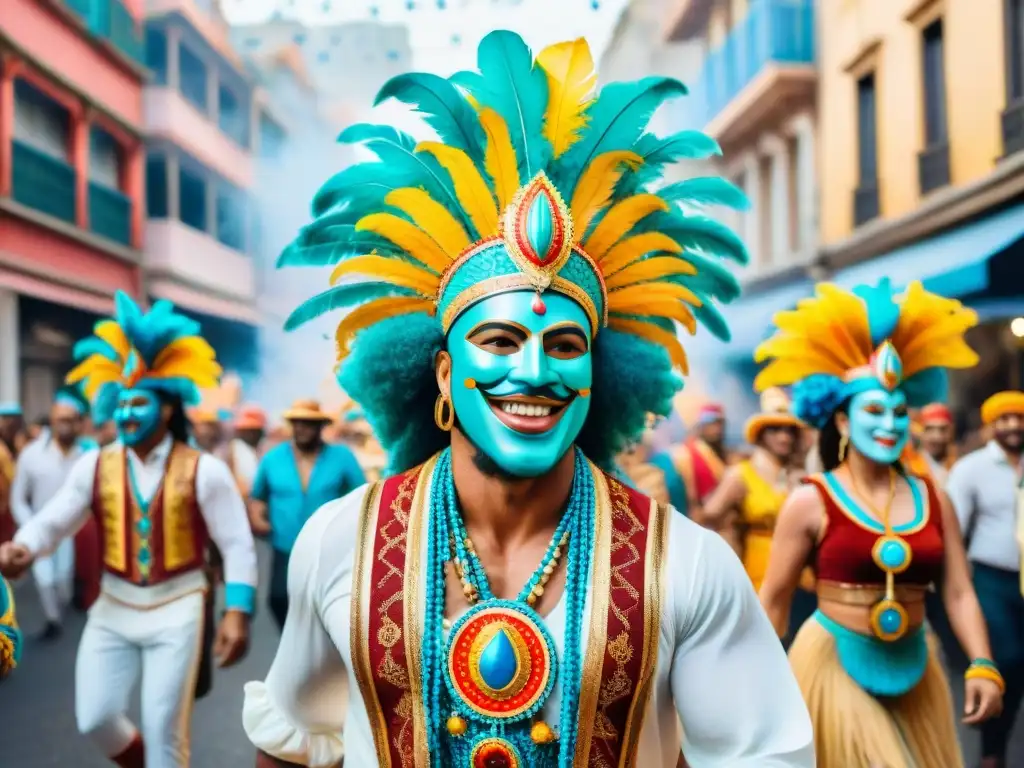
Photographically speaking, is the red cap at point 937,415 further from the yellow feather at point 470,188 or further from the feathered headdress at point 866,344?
the yellow feather at point 470,188

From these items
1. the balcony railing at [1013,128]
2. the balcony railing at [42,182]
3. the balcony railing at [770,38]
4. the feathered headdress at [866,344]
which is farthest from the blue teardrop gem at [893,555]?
the balcony railing at [770,38]

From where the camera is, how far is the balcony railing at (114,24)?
16.2 m

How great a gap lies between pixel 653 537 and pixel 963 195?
1041 cm

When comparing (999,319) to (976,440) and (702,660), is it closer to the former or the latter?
(976,440)

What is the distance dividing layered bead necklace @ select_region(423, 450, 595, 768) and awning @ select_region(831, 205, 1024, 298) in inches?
222

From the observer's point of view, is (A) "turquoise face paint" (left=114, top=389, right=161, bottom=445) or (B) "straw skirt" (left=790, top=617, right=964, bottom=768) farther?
(A) "turquoise face paint" (left=114, top=389, right=161, bottom=445)

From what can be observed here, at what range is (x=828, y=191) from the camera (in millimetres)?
15867

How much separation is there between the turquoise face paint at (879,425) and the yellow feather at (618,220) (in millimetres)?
1742

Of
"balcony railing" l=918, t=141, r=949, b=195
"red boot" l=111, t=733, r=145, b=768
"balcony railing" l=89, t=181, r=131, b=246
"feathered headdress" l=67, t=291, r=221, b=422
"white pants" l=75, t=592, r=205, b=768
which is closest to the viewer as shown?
"white pants" l=75, t=592, r=205, b=768

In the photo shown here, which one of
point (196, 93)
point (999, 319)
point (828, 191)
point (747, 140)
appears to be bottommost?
point (999, 319)

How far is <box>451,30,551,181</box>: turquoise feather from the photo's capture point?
242cm

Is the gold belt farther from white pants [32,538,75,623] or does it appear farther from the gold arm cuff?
white pants [32,538,75,623]

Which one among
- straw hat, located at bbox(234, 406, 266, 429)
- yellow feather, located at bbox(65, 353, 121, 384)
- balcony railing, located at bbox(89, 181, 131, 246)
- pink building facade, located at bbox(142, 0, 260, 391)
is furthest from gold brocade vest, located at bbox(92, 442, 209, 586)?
pink building facade, located at bbox(142, 0, 260, 391)

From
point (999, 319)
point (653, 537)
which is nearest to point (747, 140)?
point (999, 319)
